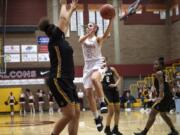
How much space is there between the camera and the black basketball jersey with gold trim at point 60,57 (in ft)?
17.7

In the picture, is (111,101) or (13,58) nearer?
(111,101)

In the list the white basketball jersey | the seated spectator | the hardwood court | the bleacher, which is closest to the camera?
the white basketball jersey

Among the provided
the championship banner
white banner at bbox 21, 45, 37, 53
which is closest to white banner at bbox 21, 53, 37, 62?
white banner at bbox 21, 45, 37, 53

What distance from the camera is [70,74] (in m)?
5.46

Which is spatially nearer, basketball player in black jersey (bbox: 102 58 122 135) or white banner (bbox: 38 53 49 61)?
basketball player in black jersey (bbox: 102 58 122 135)

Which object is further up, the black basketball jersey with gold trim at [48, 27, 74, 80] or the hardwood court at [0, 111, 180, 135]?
the black basketball jersey with gold trim at [48, 27, 74, 80]

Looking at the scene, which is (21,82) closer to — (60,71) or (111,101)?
(111,101)

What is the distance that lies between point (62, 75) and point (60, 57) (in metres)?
0.26

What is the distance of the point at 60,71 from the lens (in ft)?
17.7

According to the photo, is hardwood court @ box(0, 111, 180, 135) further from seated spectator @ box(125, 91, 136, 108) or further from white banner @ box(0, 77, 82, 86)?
white banner @ box(0, 77, 82, 86)

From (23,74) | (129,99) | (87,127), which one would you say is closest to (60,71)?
(87,127)

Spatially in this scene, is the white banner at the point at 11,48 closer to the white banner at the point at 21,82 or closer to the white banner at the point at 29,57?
the white banner at the point at 29,57

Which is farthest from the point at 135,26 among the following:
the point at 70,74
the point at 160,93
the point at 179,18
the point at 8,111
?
the point at 70,74

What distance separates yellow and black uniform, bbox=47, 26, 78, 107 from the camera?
5.34 meters
